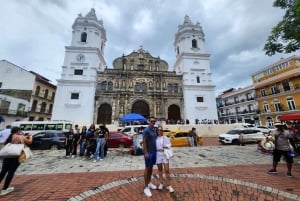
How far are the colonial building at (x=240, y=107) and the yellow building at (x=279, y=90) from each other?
1.83 metres

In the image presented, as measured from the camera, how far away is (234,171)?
5.48 metres

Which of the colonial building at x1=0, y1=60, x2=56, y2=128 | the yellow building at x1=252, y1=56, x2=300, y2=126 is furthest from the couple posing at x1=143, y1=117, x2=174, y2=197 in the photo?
the yellow building at x1=252, y1=56, x2=300, y2=126

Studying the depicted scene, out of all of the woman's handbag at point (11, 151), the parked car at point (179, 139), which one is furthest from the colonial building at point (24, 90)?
the woman's handbag at point (11, 151)

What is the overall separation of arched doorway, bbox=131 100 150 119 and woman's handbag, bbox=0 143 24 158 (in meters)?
23.3

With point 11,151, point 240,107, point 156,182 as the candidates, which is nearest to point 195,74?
point 240,107

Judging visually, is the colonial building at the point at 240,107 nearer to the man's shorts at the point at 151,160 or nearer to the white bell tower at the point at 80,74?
the white bell tower at the point at 80,74

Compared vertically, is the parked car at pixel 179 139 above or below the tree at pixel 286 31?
below

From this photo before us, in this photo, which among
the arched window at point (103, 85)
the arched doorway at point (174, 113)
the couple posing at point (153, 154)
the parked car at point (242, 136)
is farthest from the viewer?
the arched doorway at point (174, 113)

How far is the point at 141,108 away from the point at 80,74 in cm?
1229

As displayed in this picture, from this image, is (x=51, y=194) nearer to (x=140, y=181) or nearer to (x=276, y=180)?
(x=140, y=181)

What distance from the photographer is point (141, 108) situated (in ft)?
91.2

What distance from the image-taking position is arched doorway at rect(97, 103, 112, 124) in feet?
86.0

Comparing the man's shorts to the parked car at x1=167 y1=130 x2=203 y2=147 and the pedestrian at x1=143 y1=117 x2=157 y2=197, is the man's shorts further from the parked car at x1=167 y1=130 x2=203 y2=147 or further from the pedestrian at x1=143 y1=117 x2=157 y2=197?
the parked car at x1=167 y1=130 x2=203 y2=147

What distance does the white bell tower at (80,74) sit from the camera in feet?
81.8
